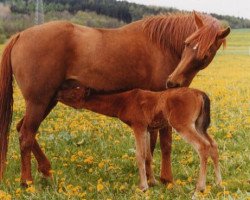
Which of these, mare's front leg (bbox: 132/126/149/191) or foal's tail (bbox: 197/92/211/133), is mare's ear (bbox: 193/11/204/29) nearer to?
foal's tail (bbox: 197/92/211/133)

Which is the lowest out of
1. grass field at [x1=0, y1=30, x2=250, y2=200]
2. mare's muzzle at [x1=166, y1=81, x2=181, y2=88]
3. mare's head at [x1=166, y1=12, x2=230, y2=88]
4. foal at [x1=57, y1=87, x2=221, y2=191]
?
grass field at [x1=0, y1=30, x2=250, y2=200]

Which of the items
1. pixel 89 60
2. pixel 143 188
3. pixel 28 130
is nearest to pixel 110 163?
pixel 143 188

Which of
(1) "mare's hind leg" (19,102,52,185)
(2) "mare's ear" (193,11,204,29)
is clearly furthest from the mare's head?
(1) "mare's hind leg" (19,102,52,185)

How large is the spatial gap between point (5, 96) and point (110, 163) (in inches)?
76.8

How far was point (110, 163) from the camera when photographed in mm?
8172

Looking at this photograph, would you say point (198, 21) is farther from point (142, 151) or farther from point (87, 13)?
point (87, 13)

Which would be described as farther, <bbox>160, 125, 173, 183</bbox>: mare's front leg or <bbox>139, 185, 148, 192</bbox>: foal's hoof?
<bbox>160, 125, 173, 183</bbox>: mare's front leg

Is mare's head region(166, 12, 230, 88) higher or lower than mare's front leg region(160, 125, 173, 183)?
higher

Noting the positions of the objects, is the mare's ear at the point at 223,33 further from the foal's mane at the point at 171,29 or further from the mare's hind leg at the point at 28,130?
the mare's hind leg at the point at 28,130

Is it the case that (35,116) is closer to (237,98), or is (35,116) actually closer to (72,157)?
(72,157)

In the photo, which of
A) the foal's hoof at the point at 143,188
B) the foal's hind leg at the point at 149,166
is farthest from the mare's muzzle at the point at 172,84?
the foal's hoof at the point at 143,188

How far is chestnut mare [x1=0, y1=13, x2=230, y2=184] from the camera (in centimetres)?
721

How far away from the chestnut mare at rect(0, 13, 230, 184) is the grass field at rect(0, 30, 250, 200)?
22.2 inches

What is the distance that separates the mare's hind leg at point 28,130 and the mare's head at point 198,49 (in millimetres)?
1863
